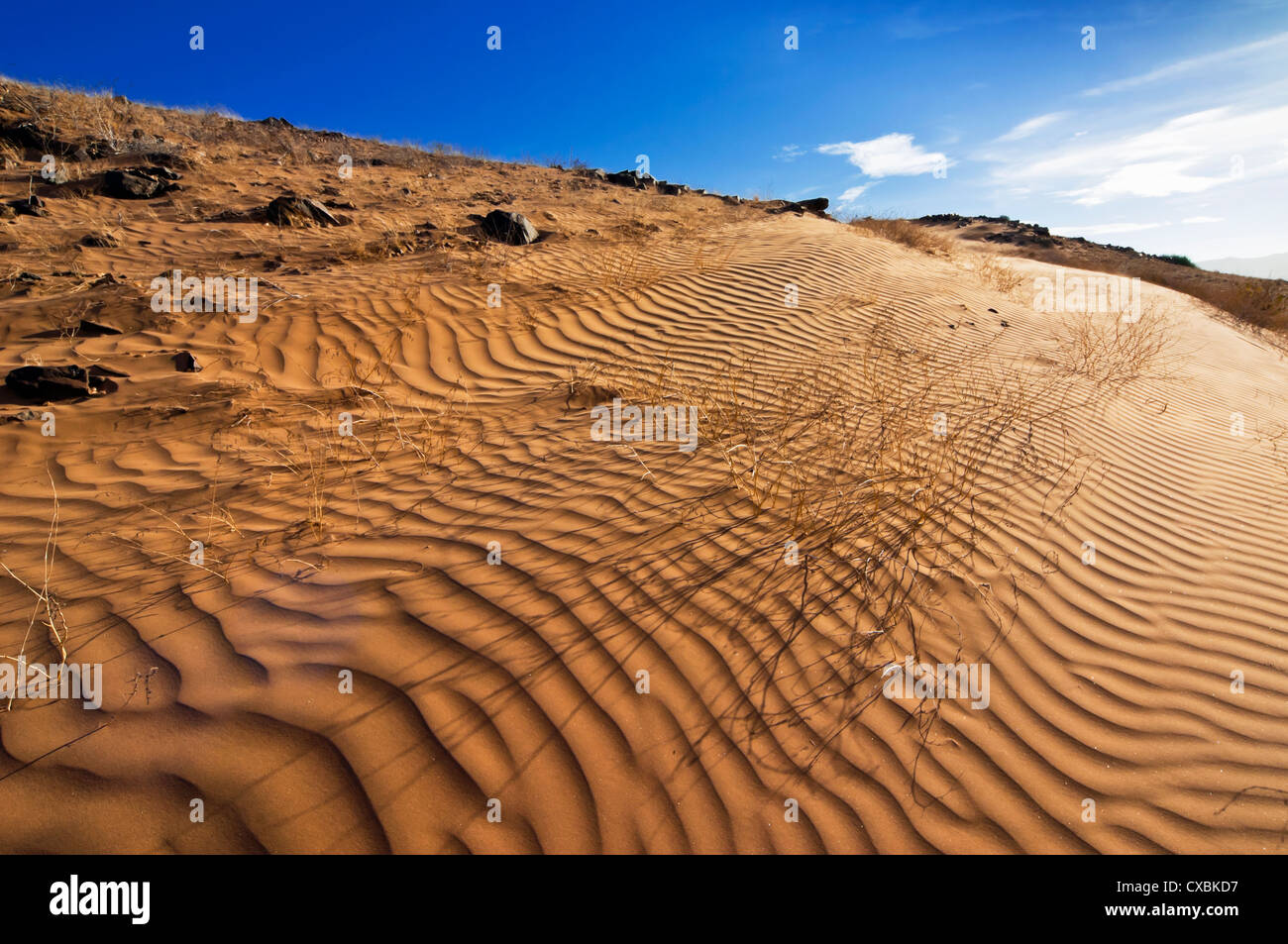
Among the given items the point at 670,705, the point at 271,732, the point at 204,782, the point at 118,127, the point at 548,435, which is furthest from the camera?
the point at 118,127

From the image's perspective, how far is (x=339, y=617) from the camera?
7.25 feet

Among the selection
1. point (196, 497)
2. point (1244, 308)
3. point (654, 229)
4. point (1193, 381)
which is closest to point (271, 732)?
point (196, 497)

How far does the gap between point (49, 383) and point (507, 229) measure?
6235mm

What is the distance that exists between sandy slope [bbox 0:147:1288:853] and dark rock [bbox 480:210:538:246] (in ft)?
16.6

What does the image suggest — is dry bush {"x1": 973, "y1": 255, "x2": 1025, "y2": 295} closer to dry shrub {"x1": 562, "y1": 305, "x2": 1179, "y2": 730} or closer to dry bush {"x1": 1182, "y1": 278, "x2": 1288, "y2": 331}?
dry shrub {"x1": 562, "y1": 305, "x2": 1179, "y2": 730}

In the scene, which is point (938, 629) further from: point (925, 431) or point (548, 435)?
point (548, 435)

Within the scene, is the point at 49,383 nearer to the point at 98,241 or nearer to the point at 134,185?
the point at 98,241

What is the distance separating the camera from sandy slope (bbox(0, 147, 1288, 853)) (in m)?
1.70

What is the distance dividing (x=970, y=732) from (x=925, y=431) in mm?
2626

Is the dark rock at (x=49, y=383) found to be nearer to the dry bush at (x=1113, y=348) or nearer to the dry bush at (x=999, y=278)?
the dry bush at (x=1113, y=348)

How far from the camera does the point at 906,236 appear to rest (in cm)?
1293

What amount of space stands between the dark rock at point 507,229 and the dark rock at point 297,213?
93.9 inches

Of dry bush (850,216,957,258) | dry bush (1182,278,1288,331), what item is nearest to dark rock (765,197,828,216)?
dry bush (850,216,957,258)

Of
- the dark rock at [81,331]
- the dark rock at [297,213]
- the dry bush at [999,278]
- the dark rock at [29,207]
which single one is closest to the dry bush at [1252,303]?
the dry bush at [999,278]
